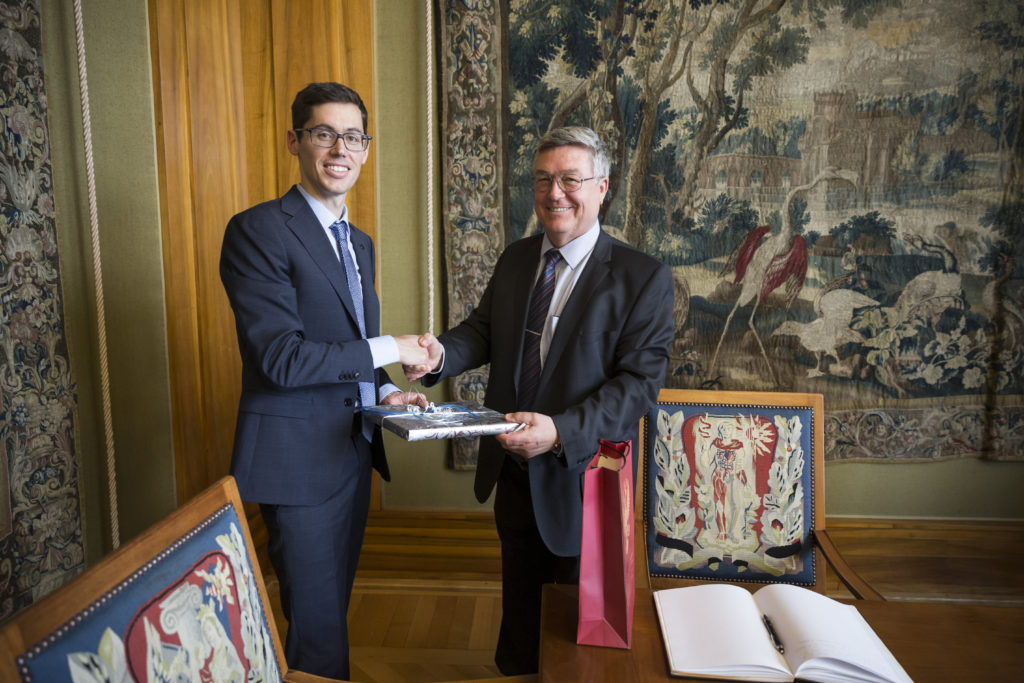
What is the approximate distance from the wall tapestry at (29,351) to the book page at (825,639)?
1.94 m

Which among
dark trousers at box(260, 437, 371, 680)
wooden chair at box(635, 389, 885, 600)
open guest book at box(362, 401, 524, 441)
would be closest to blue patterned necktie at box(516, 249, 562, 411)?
open guest book at box(362, 401, 524, 441)

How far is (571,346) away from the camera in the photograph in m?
1.66

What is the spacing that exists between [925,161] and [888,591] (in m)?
1.91

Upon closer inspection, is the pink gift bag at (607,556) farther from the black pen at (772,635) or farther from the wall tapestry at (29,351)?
the wall tapestry at (29,351)

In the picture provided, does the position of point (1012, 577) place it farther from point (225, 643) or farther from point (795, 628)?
point (225, 643)

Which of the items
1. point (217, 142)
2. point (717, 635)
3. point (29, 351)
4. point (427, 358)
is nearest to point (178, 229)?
point (217, 142)

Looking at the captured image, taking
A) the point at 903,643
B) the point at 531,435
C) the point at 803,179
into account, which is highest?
the point at 803,179

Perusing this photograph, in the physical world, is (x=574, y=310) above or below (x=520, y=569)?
above

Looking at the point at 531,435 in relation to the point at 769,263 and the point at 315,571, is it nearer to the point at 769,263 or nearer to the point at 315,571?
the point at 315,571

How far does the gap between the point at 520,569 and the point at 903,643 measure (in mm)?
1033

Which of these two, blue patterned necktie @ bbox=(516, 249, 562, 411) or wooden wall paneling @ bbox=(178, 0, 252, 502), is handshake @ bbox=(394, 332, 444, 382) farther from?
wooden wall paneling @ bbox=(178, 0, 252, 502)

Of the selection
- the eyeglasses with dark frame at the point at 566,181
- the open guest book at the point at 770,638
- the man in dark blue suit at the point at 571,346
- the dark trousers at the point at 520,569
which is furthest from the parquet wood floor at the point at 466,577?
the eyeglasses with dark frame at the point at 566,181

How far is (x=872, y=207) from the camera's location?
9.62 feet

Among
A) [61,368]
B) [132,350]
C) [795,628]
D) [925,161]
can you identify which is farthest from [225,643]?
[925,161]
